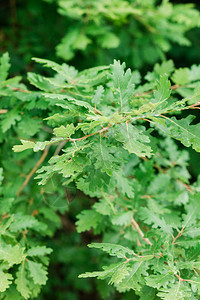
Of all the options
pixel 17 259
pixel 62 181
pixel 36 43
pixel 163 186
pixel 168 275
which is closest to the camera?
pixel 168 275

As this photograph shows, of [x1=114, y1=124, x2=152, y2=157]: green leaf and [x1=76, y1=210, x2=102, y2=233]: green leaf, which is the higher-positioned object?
[x1=114, y1=124, x2=152, y2=157]: green leaf

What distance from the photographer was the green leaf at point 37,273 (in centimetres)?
146

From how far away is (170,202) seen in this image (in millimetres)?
1967

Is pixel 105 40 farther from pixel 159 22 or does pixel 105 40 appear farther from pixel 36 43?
pixel 36 43

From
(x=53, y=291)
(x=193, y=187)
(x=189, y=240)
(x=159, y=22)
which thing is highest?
(x=159, y=22)

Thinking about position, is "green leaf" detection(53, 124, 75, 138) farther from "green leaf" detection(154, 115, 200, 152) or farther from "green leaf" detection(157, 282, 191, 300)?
"green leaf" detection(157, 282, 191, 300)

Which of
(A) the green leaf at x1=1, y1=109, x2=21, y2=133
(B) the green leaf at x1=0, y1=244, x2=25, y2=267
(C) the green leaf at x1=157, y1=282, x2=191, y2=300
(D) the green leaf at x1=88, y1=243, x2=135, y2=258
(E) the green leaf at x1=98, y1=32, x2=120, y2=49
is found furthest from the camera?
(E) the green leaf at x1=98, y1=32, x2=120, y2=49

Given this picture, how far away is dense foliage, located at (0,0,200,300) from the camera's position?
1.17 metres

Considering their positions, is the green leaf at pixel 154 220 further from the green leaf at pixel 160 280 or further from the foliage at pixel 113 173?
the green leaf at pixel 160 280

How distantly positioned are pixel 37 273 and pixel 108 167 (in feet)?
2.33

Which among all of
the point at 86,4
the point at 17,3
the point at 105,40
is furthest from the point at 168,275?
the point at 17,3

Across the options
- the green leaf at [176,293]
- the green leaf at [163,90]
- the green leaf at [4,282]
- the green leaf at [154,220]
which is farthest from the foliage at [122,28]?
the green leaf at [176,293]

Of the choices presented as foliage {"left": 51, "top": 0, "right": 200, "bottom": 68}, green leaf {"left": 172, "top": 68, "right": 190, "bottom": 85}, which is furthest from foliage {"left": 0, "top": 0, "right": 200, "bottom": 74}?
green leaf {"left": 172, "top": 68, "right": 190, "bottom": 85}

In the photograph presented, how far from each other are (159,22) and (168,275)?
6.90 ft
